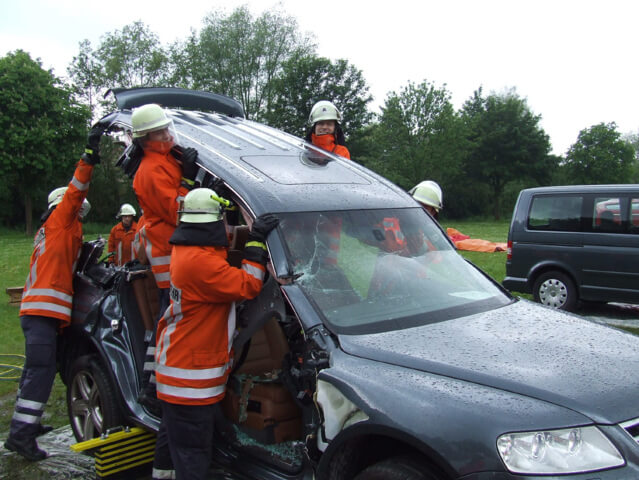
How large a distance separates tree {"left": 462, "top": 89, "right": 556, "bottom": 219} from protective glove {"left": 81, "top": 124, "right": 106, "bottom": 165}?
4469 centimetres

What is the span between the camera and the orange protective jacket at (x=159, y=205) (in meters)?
3.66

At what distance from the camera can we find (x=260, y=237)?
2969 mm

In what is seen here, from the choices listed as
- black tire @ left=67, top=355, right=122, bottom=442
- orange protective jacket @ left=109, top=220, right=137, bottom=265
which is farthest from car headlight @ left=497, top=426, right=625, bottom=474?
orange protective jacket @ left=109, top=220, right=137, bottom=265

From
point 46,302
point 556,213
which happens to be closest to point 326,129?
point 46,302

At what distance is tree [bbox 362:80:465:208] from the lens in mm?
43812

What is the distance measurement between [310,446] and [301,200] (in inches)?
52.3

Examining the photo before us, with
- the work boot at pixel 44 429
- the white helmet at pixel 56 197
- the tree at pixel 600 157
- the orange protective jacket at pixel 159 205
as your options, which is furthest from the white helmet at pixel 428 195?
the tree at pixel 600 157

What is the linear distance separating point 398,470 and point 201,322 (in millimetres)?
1329

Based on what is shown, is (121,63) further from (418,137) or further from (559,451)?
(559,451)

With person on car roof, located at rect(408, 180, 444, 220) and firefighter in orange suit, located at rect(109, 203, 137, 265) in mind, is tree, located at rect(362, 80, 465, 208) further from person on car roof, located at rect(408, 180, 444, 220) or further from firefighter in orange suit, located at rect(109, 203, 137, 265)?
person on car roof, located at rect(408, 180, 444, 220)

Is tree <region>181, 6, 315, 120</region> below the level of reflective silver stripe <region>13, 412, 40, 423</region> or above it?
above

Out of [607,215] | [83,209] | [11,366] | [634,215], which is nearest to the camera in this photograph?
[83,209]

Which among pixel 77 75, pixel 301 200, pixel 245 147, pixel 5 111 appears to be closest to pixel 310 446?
pixel 301 200

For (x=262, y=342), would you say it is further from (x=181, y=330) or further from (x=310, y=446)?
(x=310, y=446)
